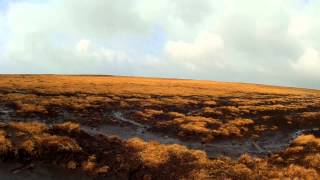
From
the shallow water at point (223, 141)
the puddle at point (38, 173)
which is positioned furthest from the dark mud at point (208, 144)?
the puddle at point (38, 173)

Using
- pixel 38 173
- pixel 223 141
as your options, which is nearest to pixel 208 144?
pixel 223 141

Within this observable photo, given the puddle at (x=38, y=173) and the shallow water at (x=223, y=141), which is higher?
the shallow water at (x=223, y=141)

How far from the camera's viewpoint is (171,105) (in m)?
69.9

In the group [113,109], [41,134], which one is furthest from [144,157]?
[113,109]

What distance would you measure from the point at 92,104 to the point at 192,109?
577 inches

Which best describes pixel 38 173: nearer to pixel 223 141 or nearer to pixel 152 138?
pixel 152 138

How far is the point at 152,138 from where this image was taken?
44844 millimetres

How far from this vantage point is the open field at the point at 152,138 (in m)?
31.7

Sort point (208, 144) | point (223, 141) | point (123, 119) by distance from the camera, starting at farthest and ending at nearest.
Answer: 1. point (123, 119)
2. point (223, 141)
3. point (208, 144)

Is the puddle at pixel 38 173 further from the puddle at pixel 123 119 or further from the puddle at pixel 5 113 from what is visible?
the puddle at pixel 123 119

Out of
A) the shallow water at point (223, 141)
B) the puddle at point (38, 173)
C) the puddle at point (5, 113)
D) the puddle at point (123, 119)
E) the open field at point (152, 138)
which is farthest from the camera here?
the puddle at point (123, 119)

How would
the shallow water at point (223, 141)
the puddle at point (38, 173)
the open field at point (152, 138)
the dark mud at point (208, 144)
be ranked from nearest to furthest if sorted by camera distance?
the puddle at point (38, 173)
the open field at point (152, 138)
the shallow water at point (223, 141)
the dark mud at point (208, 144)

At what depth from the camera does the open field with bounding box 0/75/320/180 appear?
1247 inches

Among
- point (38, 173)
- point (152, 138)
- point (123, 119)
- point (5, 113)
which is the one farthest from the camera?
point (123, 119)
